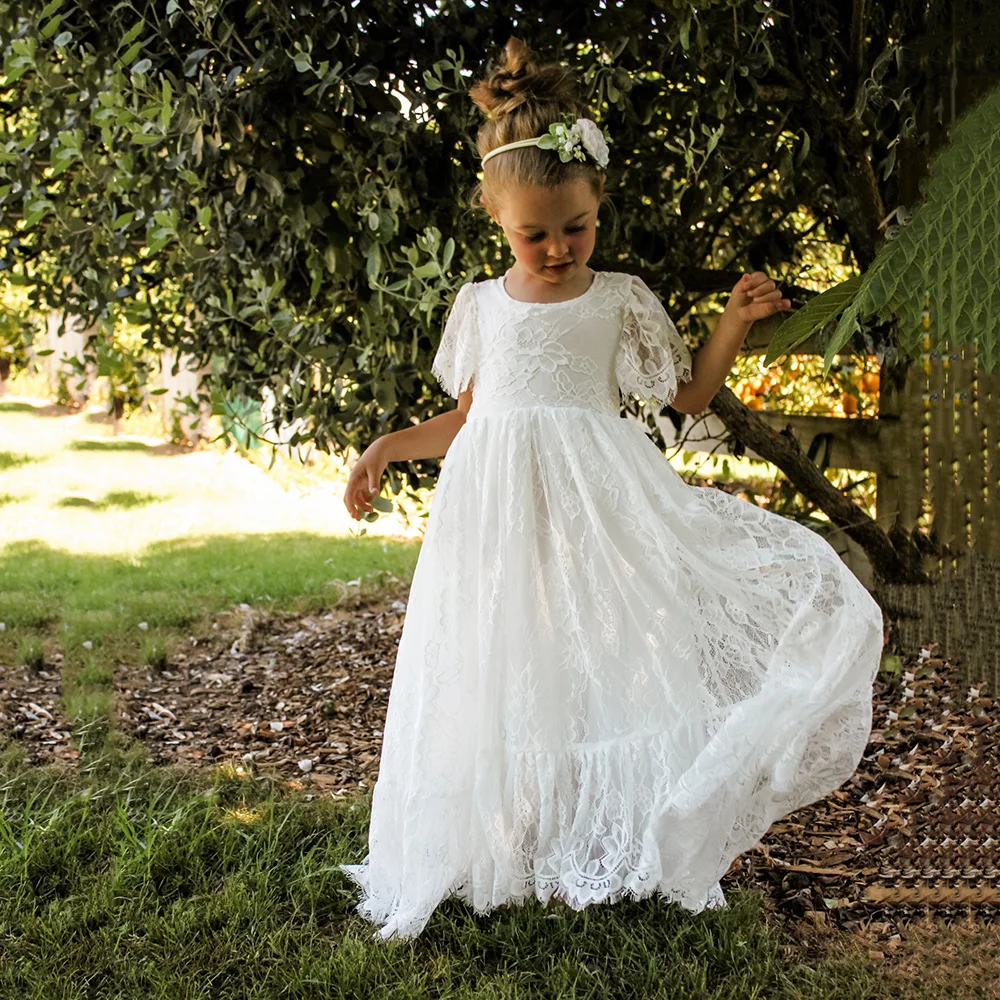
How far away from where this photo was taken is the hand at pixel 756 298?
7.00 feet

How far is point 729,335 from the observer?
7.35 feet

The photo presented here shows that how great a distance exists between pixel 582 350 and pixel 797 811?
1293mm

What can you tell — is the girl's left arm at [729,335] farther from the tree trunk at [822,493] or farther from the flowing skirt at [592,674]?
the tree trunk at [822,493]

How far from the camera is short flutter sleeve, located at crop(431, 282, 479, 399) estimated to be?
2420 mm

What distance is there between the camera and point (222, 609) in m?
4.86

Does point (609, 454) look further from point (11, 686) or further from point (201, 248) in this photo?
point (11, 686)

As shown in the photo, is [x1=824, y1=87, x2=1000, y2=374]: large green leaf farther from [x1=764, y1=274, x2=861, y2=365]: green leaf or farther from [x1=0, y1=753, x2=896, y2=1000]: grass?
[x1=0, y1=753, x2=896, y2=1000]: grass

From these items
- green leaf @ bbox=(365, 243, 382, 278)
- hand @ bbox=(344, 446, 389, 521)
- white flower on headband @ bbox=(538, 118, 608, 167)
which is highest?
white flower on headband @ bbox=(538, 118, 608, 167)

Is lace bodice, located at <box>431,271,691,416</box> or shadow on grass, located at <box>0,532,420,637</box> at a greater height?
lace bodice, located at <box>431,271,691,416</box>

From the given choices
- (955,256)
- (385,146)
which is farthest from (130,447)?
(955,256)

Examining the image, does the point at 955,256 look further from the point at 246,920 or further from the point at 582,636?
the point at 246,920

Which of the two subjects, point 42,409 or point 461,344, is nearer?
point 461,344

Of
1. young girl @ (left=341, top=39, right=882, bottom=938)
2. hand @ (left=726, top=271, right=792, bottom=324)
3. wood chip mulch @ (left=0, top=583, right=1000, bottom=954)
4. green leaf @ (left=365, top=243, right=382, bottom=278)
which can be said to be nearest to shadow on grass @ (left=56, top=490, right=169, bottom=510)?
wood chip mulch @ (left=0, top=583, right=1000, bottom=954)

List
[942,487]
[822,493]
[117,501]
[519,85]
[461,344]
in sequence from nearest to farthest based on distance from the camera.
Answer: [519,85] → [461,344] → [822,493] → [942,487] → [117,501]
